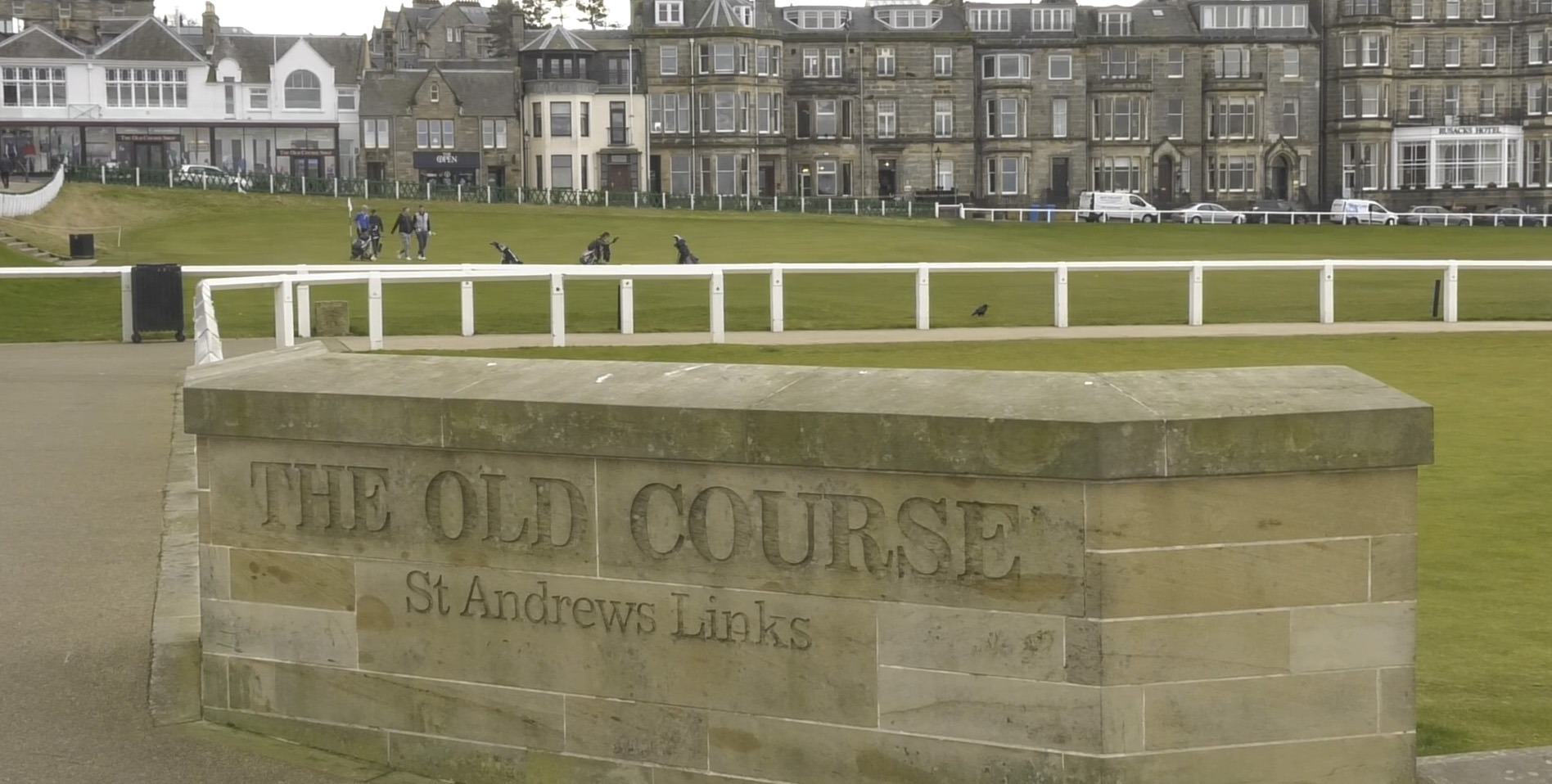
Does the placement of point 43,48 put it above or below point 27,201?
above

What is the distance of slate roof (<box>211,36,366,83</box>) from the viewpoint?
10112cm

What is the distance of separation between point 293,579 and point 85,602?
2.45 m

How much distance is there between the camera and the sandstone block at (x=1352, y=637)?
5953 mm

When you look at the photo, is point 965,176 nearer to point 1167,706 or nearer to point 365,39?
point 365,39

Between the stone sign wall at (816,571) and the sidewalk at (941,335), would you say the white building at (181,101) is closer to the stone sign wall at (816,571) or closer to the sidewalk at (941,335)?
the sidewalk at (941,335)

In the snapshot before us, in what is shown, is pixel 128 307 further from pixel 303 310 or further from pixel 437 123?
pixel 437 123

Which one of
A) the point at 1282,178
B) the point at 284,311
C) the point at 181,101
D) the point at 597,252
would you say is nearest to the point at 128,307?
the point at 284,311

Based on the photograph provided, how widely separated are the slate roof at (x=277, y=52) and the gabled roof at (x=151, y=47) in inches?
66.0

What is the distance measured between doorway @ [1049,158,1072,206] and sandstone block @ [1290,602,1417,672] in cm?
9742

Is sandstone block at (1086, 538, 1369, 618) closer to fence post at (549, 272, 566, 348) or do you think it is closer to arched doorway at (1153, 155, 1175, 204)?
fence post at (549, 272, 566, 348)

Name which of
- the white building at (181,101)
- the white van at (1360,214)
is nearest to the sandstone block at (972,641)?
the white van at (1360,214)

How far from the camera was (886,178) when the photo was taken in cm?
10269

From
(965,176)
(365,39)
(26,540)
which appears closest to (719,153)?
(965,176)

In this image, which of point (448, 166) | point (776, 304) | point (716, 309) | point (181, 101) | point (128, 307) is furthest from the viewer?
point (181, 101)
